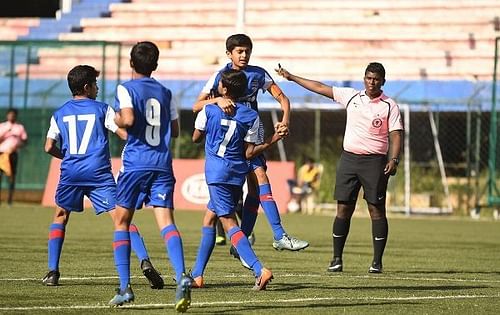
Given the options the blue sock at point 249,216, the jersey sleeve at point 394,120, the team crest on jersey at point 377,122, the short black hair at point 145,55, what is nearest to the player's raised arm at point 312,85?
the team crest on jersey at point 377,122

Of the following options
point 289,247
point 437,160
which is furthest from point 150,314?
point 437,160

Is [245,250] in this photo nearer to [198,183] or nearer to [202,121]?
[202,121]

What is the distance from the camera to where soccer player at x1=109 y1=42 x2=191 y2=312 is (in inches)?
375

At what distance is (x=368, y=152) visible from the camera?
13.6 m

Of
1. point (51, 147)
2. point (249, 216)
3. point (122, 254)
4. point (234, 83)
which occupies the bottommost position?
point (122, 254)

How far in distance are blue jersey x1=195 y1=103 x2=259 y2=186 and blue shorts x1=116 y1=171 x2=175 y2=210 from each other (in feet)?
3.36

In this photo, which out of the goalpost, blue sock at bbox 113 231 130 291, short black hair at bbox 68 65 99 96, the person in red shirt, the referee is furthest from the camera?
the goalpost

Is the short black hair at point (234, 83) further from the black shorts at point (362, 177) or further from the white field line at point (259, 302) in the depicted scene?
the black shorts at point (362, 177)

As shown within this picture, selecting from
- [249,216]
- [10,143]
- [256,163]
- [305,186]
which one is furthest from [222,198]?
[305,186]

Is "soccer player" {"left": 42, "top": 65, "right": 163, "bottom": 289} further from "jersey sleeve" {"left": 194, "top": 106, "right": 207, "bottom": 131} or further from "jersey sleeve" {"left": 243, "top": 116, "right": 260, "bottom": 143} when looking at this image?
"jersey sleeve" {"left": 243, "top": 116, "right": 260, "bottom": 143}

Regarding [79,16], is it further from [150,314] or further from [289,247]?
[150,314]

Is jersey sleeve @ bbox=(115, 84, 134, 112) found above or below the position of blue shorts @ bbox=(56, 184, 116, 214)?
above

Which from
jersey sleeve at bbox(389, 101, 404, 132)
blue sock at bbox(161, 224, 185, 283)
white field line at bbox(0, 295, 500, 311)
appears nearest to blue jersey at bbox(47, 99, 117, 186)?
blue sock at bbox(161, 224, 185, 283)

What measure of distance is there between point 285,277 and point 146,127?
3312 millimetres
